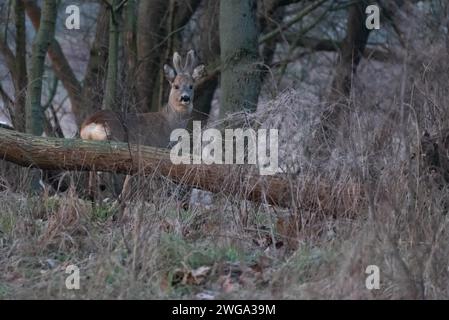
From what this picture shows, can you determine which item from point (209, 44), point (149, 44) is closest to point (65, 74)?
point (149, 44)

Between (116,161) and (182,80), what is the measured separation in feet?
11.5

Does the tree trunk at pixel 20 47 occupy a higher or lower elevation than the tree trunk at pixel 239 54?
higher

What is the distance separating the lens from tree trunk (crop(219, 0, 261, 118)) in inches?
391

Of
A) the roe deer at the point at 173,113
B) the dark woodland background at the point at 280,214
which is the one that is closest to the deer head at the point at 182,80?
the roe deer at the point at 173,113

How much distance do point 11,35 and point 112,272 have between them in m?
9.98

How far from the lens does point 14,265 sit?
655 cm

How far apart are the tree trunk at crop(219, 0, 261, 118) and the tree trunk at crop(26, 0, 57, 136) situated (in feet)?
6.43

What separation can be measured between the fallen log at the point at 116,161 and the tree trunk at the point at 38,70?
2.40 m

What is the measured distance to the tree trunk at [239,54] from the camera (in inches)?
391

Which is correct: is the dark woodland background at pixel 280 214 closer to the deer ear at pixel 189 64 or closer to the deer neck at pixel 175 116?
the deer neck at pixel 175 116

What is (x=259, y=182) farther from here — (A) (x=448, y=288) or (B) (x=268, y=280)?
(A) (x=448, y=288)

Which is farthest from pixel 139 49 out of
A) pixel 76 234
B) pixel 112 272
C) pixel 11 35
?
pixel 112 272

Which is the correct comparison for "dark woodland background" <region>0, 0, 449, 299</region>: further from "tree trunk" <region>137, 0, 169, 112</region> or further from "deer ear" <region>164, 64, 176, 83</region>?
"tree trunk" <region>137, 0, 169, 112</region>

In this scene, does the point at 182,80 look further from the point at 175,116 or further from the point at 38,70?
the point at 38,70
